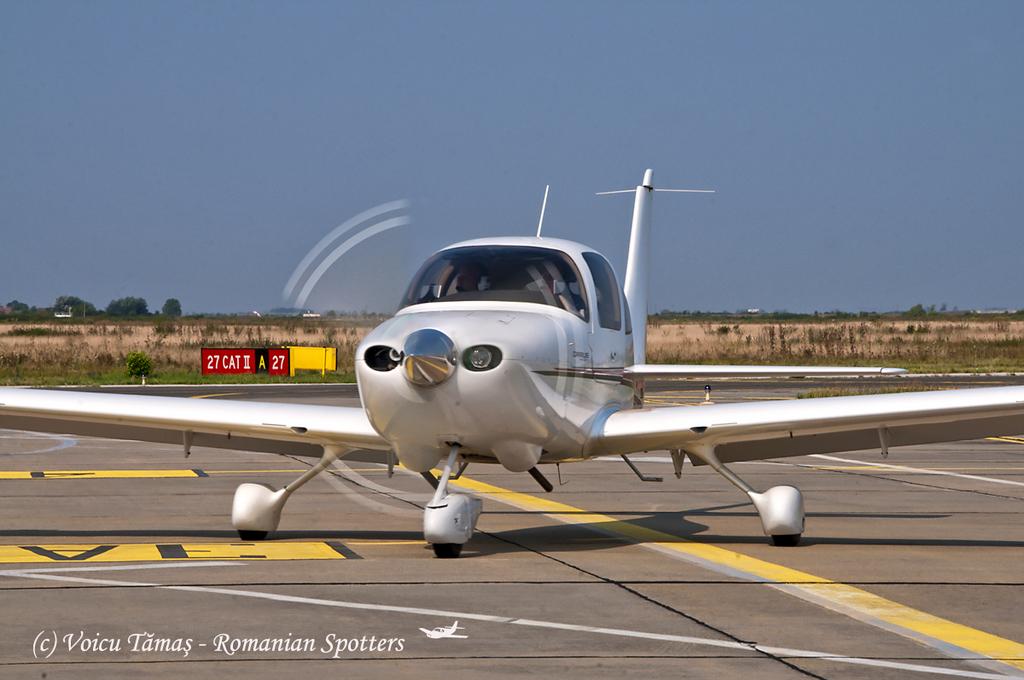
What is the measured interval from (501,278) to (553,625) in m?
3.85

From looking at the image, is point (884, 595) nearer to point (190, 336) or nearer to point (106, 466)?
point (106, 466)

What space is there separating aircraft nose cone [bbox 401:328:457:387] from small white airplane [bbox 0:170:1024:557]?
0.01 metres

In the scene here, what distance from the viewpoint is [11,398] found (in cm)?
1238

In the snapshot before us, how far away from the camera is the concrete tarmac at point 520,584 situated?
22.6ft

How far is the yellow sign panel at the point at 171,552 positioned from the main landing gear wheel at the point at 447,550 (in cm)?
65

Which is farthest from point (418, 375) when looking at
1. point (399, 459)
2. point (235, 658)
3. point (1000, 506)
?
point (1000, 506)

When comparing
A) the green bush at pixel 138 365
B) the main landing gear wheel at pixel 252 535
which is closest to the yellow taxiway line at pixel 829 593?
the main landing gear wheel at pixel 252 535

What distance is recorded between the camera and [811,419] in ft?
37.5

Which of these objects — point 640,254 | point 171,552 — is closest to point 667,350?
point 640,254

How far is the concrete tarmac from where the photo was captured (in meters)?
6.89

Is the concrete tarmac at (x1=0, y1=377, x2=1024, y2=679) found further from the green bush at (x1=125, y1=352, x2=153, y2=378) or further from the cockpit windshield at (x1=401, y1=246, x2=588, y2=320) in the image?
the green bush at (x1=125, y1=352, x2=153, y2=378)

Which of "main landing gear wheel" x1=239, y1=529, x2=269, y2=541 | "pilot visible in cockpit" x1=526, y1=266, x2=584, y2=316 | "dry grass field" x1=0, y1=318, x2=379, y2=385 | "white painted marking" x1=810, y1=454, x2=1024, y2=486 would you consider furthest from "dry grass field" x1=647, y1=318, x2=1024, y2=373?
"main landing gear wheel" x1=239, y1=529, x2=269, y2=541

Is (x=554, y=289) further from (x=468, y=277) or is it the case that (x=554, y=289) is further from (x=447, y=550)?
(x=447, y=550)

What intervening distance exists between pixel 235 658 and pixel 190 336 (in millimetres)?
80991
